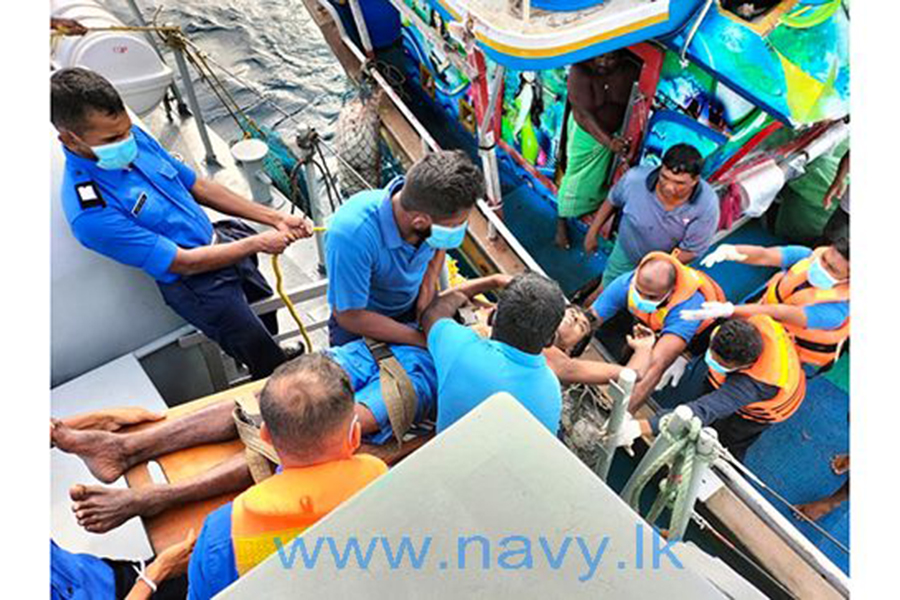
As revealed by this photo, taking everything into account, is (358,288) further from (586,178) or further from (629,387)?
(586,178)

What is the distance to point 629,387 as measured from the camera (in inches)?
82.5

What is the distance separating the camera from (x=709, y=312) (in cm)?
308

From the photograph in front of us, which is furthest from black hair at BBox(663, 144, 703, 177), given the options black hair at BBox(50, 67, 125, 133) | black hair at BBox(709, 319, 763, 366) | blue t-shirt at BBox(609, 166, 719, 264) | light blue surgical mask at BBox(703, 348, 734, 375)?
black hair at BBox(50, 67, 125, 133)

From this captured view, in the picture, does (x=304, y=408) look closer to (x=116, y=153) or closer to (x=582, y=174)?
(x=116, y=153)

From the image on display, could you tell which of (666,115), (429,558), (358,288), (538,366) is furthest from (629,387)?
(666,115)

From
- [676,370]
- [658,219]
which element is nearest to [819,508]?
[676,370]

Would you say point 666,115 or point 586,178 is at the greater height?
point 666,115

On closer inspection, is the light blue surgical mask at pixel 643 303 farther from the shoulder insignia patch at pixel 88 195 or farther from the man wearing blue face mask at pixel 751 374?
the shoulder insignia patch at pixel 88 195

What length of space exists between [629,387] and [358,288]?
1022 millimetres

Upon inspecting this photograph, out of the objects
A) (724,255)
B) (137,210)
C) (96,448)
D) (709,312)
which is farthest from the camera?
(724,255)

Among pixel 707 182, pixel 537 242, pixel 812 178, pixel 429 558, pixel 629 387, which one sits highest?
pixel 429 558

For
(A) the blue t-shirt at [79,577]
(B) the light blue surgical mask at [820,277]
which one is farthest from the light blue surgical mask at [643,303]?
(A) the blue t-shirt at [79,577]

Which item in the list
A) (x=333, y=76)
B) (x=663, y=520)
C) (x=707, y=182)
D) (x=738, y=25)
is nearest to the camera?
(x=738, y=25)

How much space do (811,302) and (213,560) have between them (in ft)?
9.28
